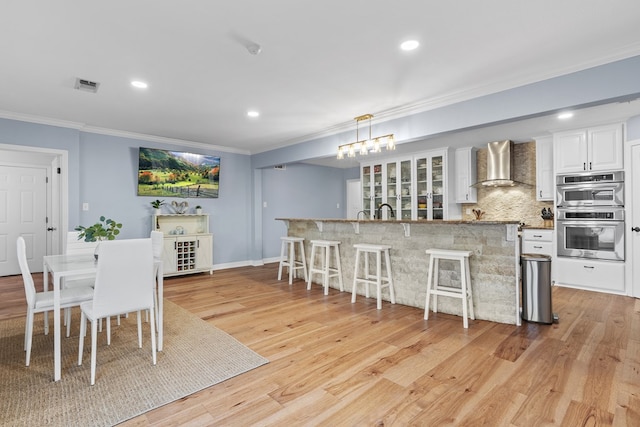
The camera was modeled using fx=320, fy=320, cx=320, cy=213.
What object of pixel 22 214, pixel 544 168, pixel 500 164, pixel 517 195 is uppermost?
pixel 500 164

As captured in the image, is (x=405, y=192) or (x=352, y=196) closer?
(x=405, y=192)

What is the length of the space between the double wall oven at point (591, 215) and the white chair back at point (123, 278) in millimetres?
5266

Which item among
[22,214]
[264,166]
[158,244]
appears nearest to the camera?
[158,244]

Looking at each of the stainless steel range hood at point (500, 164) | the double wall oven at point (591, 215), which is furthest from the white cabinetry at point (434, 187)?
the double wall oven at point (591, 215)

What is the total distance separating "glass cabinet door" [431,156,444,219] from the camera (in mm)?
5770

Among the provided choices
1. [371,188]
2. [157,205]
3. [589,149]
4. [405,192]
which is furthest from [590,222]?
[157,205]

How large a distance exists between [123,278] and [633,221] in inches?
221

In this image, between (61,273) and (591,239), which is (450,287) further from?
(61,273)

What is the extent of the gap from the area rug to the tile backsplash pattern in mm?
5005

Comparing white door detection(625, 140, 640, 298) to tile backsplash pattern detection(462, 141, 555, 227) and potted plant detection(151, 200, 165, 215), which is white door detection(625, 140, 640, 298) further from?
potted plant detection(151, 200, 165, 215)

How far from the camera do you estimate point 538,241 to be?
4.88 m

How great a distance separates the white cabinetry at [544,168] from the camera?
4.93 meters

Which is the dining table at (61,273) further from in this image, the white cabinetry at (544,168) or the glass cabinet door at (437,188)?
the white cabinetry at (544,168)

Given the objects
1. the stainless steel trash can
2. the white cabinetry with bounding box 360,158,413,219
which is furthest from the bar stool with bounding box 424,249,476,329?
the white cabinetry with bounding box 360,158,413,219
